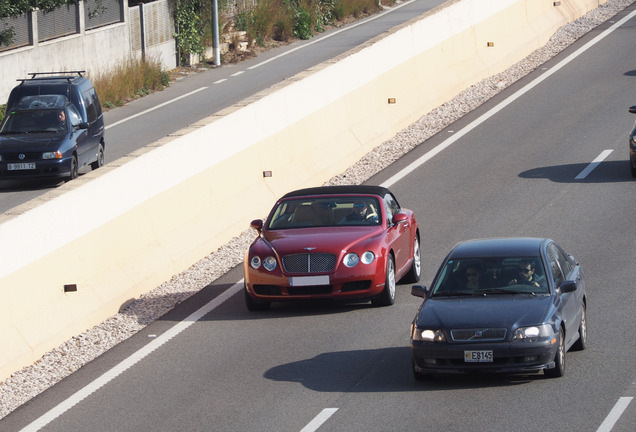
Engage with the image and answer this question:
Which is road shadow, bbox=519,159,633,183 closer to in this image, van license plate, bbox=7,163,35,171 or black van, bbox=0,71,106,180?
black van, bbox=0,71,106,180

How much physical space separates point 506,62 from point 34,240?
21.4 m

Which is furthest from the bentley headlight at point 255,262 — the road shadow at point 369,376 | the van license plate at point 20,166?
the van license plate at point 20,166

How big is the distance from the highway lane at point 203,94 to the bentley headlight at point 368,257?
37.5ft

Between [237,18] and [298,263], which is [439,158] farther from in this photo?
[237,18]

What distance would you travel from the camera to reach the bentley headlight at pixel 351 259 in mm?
14961

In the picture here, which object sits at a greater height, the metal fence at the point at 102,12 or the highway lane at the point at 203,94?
the metal fence at the point at 102,12

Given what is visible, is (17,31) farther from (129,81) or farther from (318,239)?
(318,239)

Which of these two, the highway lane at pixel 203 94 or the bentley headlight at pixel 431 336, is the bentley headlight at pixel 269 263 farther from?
the highway lane at pixel 203 94

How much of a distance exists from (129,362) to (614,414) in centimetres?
536

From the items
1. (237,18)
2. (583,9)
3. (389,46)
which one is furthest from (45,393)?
(237,18)

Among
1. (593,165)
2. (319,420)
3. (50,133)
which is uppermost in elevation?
(319,420)

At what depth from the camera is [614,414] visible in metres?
10.4

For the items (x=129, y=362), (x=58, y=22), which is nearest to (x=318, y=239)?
(x=129, y=362)

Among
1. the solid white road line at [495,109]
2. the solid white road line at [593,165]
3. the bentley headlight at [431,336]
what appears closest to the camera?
the bentley headlight at [431,336]
